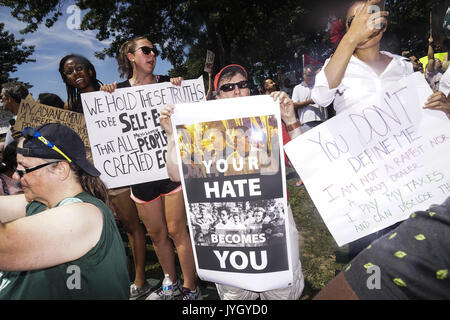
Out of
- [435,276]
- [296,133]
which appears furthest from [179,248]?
[435,276]

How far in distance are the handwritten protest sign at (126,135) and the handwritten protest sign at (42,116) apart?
0.36m

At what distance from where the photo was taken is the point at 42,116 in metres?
2.69

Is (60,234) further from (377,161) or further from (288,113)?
(377,161)

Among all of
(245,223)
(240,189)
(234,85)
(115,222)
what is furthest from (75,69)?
(245,223)

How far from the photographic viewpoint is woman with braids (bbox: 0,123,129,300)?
119 centimetres

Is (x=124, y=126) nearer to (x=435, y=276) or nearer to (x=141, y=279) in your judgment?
(x=141, y=279)

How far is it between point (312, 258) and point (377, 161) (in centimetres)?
189

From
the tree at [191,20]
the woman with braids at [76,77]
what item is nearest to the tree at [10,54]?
the tree at [191,20]

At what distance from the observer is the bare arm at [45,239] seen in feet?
3.80

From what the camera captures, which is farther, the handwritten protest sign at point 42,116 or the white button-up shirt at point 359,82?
the handwritten protest sign at point 42,116

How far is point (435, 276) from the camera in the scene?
812 millimetres
